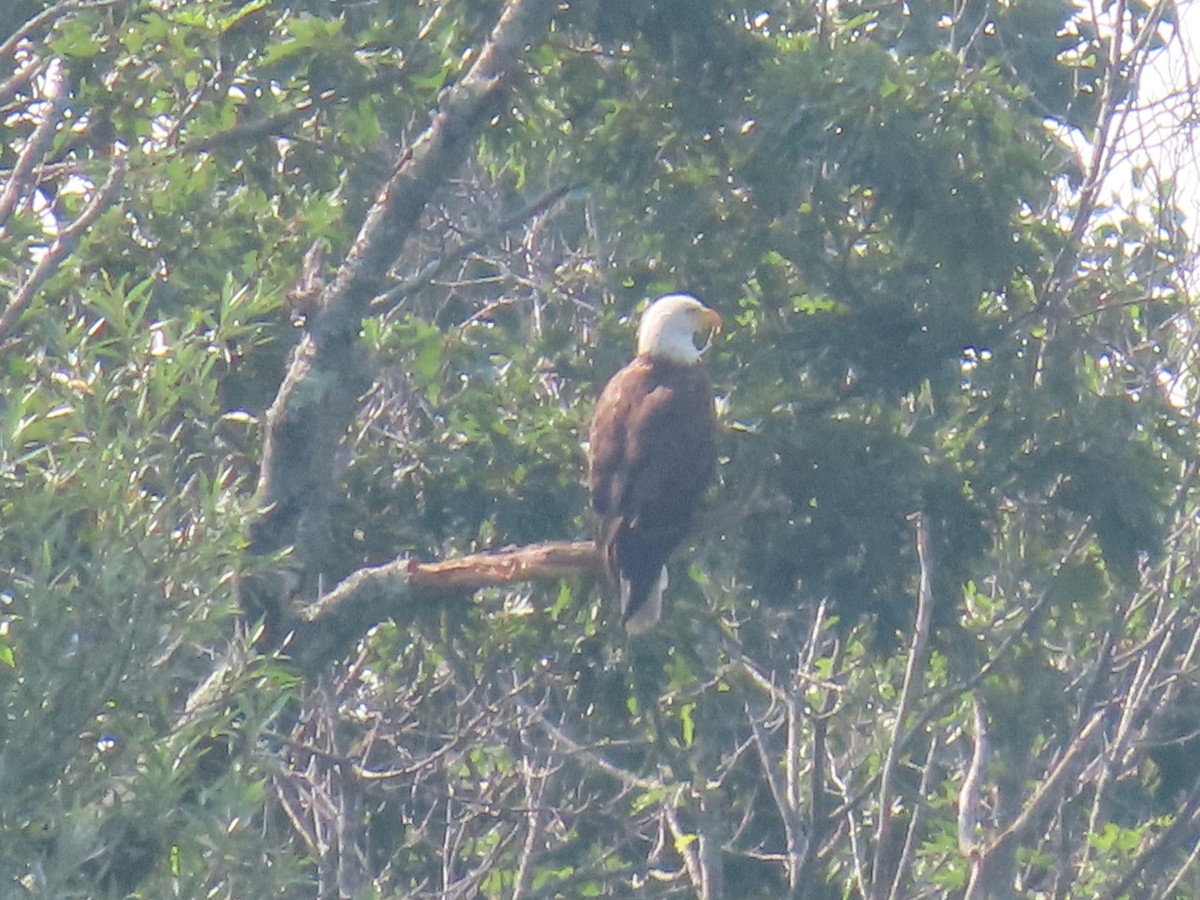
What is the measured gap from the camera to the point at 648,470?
663 cm

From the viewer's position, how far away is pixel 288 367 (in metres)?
6.67

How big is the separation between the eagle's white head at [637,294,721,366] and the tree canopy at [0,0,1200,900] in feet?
0.25

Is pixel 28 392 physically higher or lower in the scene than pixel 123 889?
higher

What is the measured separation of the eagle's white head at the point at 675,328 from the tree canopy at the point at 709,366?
0.25 feet

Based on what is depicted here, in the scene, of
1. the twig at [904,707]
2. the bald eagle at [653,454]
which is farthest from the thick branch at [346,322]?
the twig at [904,707]

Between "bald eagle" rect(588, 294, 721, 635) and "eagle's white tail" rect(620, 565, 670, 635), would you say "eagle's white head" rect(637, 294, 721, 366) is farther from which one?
"eagle's white tail" rect(620, 565, 670, 635)

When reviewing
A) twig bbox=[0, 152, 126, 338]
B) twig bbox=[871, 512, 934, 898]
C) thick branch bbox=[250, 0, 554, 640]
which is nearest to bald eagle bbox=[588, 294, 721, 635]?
twig bbox=[871, 512, 934, 898]

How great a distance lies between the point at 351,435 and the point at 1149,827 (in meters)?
3.64

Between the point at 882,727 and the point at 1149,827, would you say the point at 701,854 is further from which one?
the point at 1149,827

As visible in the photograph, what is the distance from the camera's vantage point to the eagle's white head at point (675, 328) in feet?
22.5

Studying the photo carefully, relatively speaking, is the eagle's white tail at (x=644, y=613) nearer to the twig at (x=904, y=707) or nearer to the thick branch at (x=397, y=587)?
the thick branch at (x=397, y=587)

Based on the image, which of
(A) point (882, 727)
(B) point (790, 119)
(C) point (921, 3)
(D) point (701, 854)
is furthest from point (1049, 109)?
(D) point (701, 854)

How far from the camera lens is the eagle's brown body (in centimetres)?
641

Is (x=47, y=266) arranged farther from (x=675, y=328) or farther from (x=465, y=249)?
(x=675, y=328)
